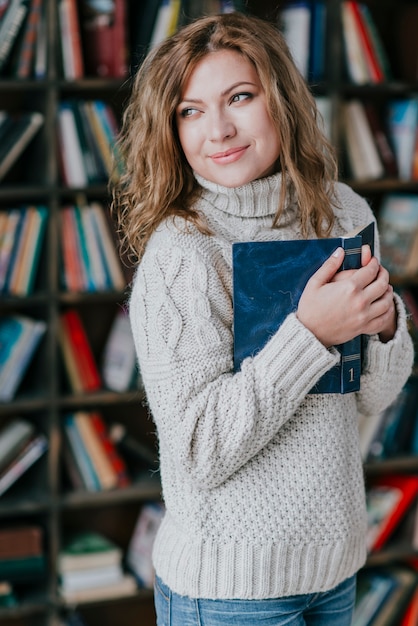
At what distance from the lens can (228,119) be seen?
1.18m

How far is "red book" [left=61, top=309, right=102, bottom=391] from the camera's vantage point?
8.17 ft

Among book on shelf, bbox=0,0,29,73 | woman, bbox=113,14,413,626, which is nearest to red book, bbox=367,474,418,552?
woman, bbox=113,14,413,626

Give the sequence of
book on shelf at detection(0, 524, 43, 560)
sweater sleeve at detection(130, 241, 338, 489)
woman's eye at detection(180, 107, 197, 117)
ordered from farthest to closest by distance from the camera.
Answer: book on shelf at detection(0, 524, 43, 560)
woman's eye at detection(180, 107, 197, 117)
sweater sleeve at detection(130, 241, 338, 489)

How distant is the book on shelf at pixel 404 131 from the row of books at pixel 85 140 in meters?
0.86

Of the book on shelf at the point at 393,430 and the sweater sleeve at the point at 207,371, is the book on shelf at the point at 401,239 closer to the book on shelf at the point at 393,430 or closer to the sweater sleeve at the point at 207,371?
the book on shelf at the point at 393,430

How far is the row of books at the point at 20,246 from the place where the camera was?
2.37 meters

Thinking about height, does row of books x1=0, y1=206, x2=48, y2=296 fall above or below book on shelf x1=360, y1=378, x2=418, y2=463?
above

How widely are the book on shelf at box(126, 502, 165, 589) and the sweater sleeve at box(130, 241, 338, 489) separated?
1.49m

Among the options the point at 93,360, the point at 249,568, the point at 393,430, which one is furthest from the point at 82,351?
the point at 249,568

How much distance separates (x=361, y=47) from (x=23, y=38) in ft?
3.20

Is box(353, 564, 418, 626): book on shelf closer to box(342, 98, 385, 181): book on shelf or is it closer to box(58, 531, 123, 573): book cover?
box(58, 531, 123, 573): book cover

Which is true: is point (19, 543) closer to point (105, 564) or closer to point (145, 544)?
point (105, 564)

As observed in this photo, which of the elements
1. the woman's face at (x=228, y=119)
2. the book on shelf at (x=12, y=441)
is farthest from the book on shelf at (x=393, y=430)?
the woman's face at (x=228, y=119)

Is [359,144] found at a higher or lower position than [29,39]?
lower
